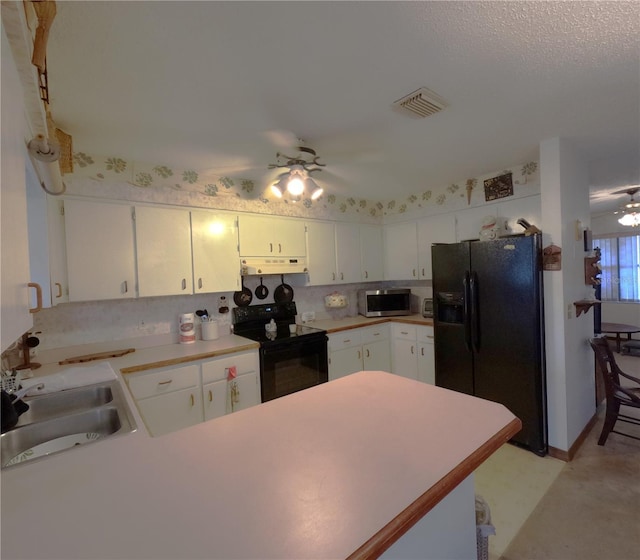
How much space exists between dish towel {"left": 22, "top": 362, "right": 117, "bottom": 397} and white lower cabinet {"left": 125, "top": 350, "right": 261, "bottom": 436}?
0.27m

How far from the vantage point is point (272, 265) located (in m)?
3.03

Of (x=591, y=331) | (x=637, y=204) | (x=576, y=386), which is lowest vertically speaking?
(x=576, y=386)

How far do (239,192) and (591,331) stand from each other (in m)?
3.59

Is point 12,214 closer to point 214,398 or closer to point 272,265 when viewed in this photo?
point 214,398

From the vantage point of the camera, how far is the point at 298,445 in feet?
3.05

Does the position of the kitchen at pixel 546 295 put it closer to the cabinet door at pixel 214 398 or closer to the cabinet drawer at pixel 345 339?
the cabinet door at pixel 214 398

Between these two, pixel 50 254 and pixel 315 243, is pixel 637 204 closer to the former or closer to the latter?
pixel 315 243

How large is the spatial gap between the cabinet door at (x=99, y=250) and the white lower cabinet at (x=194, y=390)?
0.70 meters

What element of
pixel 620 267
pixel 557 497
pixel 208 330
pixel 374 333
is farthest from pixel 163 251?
pixel 620 267

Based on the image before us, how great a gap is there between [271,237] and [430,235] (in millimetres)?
1877

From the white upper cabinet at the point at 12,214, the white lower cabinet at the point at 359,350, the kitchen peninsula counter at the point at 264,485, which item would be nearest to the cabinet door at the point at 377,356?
the white lower cabinet at the point at 359,350

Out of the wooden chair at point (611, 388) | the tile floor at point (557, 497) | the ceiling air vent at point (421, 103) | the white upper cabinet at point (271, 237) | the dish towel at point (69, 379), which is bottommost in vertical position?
the tile floor at point (557, 497)

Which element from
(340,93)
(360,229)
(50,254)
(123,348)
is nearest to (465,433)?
(340,93)

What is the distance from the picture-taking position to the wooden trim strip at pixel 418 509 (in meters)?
0.58
